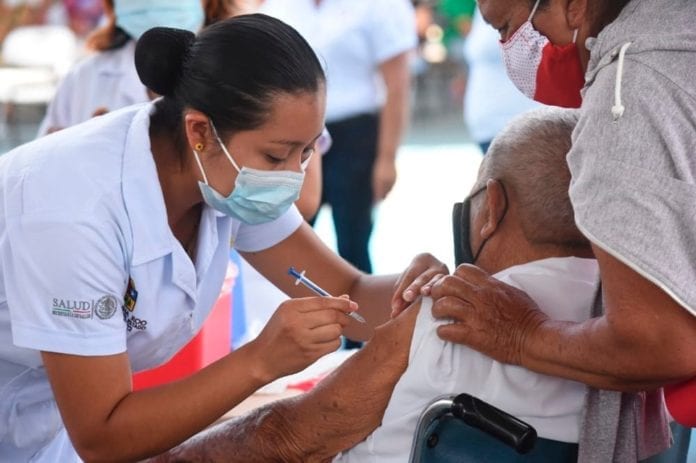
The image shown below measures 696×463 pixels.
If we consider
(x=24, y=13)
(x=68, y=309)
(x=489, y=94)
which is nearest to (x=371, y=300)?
(x=68, y=309)

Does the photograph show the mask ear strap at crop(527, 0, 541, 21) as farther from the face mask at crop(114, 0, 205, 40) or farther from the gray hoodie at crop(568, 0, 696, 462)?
the face mask at crop(114, 0, 205, 40)

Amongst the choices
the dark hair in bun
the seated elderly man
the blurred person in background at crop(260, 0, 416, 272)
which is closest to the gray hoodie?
the seated elderly man

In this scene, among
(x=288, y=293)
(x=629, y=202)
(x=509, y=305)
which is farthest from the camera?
(x=288, y=293)

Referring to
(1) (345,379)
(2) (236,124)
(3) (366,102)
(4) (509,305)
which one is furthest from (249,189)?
(3) (366,102)

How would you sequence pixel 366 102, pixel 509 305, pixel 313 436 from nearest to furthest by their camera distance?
pixel 509 305
pixel 313 436
pixel 366 102

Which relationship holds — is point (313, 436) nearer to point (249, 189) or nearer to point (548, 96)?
point (249, 189)

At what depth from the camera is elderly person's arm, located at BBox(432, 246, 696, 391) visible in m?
1.39

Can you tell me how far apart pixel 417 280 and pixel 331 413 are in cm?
26

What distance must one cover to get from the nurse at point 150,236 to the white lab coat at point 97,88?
1176 millimetres

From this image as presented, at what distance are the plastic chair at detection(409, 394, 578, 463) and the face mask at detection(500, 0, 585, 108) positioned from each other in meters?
0.51

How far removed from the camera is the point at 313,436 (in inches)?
68.3

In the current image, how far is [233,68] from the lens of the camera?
174 cm

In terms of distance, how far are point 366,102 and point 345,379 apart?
2.35 m

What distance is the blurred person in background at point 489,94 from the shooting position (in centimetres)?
394
